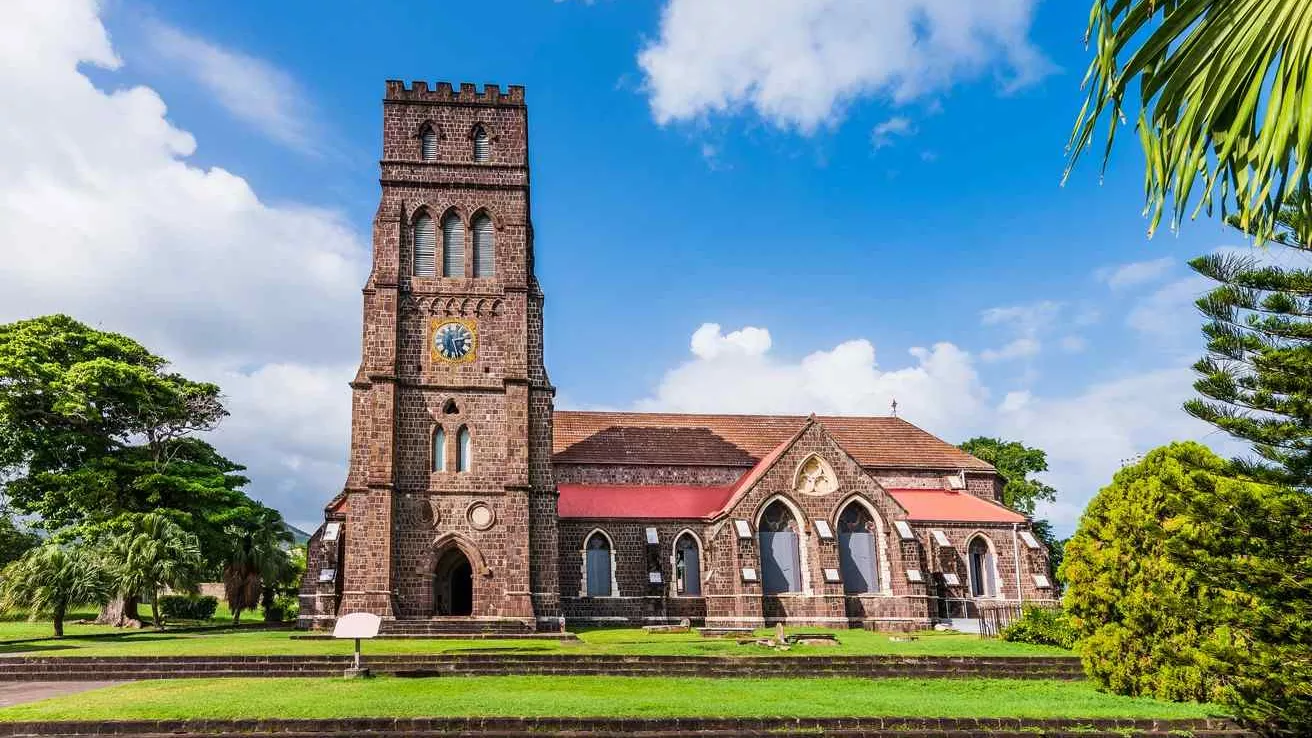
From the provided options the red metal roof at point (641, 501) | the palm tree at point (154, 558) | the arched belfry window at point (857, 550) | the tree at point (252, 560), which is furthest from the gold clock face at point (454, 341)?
the arched belfry window at point (857, 550)

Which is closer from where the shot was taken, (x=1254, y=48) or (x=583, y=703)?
(x=1254, y=48)

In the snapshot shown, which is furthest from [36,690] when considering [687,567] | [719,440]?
[719,440]

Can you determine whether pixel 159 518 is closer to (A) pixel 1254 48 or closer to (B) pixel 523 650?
(B) pixel 523 650

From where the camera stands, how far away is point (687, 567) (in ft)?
107

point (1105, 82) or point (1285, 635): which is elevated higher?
point (1105, 82)

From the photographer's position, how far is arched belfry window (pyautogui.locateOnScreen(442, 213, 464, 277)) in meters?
30.9

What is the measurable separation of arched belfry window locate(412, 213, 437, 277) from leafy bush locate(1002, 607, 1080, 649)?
20.8 metres

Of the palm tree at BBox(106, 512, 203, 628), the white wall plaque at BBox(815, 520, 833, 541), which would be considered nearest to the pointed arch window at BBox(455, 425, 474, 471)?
the palm tree at BBox(106, 512, 203, 628)

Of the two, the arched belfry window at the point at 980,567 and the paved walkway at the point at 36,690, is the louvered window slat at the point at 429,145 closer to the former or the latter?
the paved walkway at the point at 36,690

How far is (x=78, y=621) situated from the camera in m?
35.8

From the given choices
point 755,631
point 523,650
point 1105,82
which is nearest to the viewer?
point 1105,82

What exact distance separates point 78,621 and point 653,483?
76.7ft

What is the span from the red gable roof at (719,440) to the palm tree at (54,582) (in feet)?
52.3

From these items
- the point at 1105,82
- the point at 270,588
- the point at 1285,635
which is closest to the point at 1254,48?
the point at 1105,82
